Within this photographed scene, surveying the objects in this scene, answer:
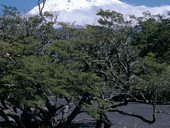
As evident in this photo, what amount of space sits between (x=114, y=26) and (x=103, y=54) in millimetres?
899

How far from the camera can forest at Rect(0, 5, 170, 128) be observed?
1162 cm

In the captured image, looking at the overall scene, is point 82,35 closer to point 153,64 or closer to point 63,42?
point 63,42

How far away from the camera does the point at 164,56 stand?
904 inches

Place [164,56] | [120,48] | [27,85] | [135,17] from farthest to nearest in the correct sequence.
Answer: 1. [164,56]
2. [135,17]
3. [120,48]
4. [27,85]

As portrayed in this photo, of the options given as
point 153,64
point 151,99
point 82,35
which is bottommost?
point 151,99

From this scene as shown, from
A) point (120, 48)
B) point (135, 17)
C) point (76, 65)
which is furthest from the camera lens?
point (135, 17)

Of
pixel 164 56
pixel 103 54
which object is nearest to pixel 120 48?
pixel 103 54

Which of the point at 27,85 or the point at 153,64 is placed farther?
the point at 153,64

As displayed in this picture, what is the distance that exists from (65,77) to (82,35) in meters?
1.74

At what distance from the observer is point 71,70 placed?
12.1 meters

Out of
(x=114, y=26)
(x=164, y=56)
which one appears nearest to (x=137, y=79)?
(x=114, y=26)

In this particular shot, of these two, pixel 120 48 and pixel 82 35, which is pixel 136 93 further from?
pixel 82 35

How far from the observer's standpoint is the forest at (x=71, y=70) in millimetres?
11617

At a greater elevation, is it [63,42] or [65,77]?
[63,42]
